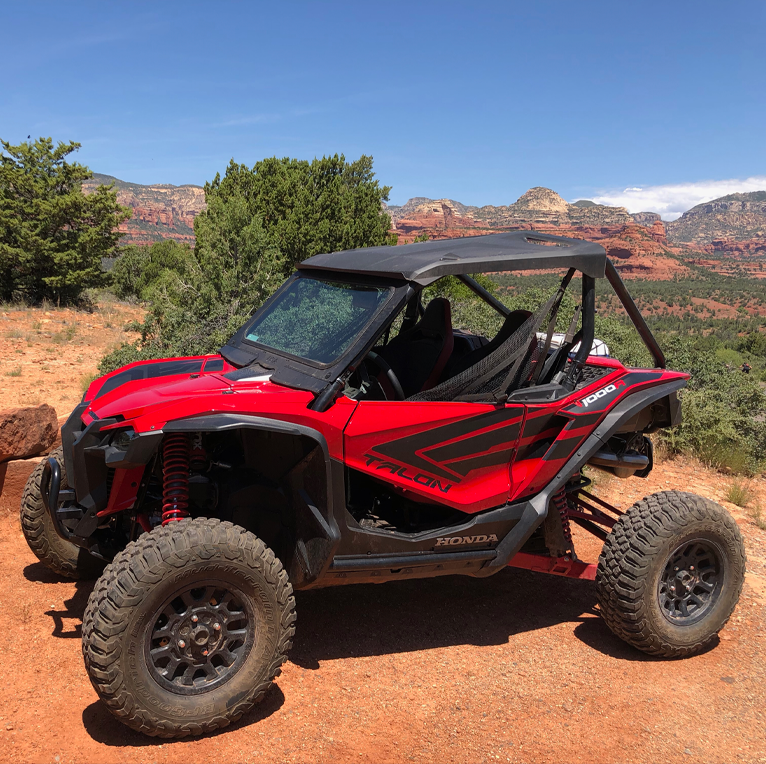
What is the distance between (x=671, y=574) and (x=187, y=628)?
2.85 meters

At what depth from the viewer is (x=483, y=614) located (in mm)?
4387

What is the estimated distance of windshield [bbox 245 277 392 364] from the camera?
3471mm

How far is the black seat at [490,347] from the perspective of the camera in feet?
13.8

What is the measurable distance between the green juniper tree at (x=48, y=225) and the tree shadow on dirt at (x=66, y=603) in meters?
19.7

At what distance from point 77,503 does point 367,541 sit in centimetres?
141

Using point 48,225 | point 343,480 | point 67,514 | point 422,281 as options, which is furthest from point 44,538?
point 48,225

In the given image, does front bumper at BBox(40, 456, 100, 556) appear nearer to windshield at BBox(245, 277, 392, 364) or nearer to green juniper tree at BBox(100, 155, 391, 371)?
windshield at BBox(245, 277, 392, 364)

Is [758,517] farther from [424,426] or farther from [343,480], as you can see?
[343,480]

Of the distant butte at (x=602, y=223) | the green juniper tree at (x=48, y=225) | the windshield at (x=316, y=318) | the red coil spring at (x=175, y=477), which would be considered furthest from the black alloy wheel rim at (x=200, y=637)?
the distant butte at (x=602, y=223)

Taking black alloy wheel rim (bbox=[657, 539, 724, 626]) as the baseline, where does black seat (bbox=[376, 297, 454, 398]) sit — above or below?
above

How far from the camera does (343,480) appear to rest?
319 centimetres

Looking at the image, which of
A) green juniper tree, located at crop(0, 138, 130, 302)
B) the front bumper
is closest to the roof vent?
the front bumper

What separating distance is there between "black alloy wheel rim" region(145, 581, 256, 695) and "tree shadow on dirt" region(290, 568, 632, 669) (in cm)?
73

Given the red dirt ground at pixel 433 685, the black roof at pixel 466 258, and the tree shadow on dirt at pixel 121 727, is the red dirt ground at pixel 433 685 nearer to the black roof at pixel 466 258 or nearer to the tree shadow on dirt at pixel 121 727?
the tree shadow on dirt at pixel 121 727
